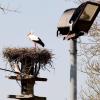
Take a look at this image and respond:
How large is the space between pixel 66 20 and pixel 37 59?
2.93 metres

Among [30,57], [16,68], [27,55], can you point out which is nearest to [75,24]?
[16,68]

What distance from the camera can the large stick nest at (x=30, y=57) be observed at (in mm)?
7160

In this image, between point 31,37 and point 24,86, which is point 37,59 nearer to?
point 24,86

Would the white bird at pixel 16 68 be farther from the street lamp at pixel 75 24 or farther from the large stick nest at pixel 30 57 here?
the street lamp at pixel 75 24

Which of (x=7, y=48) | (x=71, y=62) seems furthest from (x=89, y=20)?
(x=7, y=48)

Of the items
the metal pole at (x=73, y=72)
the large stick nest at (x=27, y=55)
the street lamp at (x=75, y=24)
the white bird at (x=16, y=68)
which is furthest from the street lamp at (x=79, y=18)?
the large stick nest at (x=27, y=55)

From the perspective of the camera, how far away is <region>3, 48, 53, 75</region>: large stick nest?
7160 mm

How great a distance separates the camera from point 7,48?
9.48 meters

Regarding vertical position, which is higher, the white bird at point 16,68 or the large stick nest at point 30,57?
the large stick nest at point 30,57

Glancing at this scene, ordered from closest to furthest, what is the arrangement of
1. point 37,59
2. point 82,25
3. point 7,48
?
1. point 82,25
2. point 37,59
3. point 7,48

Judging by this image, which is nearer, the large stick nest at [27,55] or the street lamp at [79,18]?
the street lamp at [79,18]

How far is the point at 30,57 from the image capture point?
759cm

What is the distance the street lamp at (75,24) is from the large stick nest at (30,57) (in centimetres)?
215

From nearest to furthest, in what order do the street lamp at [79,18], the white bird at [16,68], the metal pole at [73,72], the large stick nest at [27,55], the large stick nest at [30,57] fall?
the metal pole at [73,72] < the street lamp at [79,18] < the white bird at [16,68] < the large stick nest at [30,57] < the large stick nest at [27,55]
